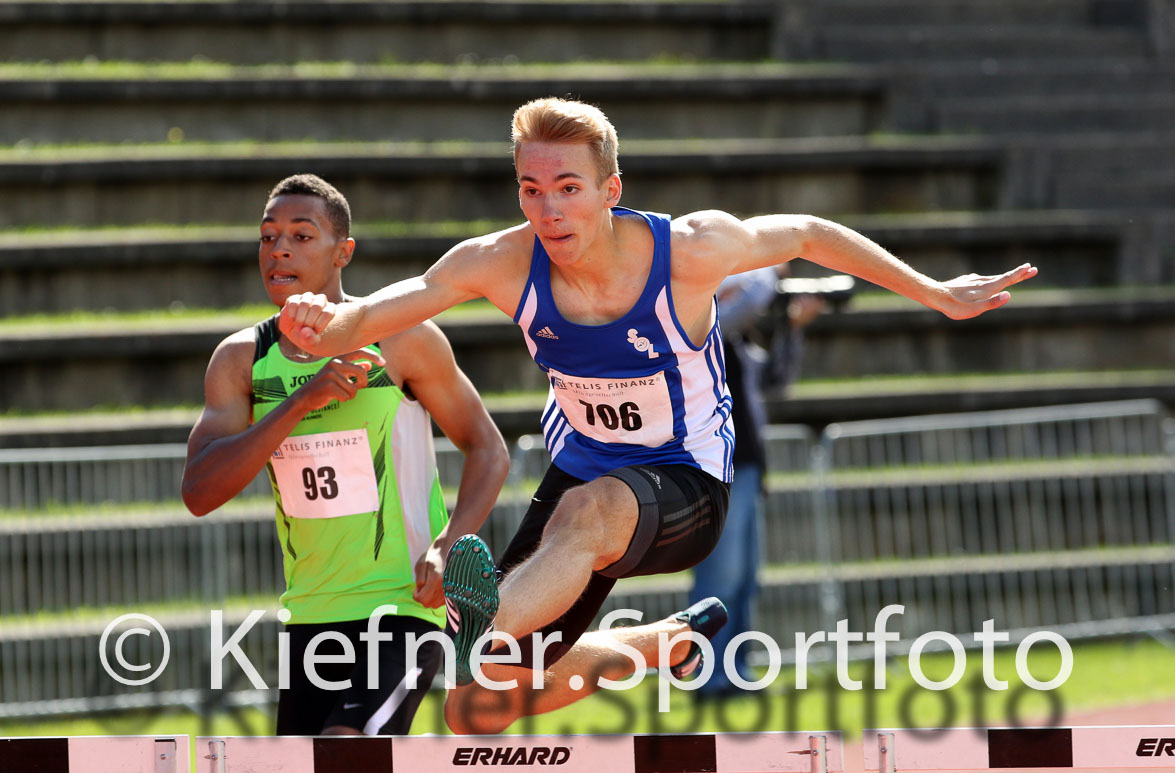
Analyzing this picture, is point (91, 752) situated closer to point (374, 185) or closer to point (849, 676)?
point (849, 676)

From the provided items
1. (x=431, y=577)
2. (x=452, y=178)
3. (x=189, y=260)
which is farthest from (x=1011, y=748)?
(x=452, y=178)

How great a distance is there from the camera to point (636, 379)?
460 cm

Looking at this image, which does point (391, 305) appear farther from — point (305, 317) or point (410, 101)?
point (410, 101)

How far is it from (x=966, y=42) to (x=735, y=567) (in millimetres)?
8246

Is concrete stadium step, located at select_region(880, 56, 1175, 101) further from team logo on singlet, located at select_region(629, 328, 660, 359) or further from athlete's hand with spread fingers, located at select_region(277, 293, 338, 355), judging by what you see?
athlete's hand with spread fingers, located at select_region(277, 293, 338, 355)

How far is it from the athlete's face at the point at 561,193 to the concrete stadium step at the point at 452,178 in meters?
8.12

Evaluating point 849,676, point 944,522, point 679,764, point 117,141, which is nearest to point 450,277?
point 679,764

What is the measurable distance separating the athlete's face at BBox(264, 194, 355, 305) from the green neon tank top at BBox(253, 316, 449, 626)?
26 centimetres

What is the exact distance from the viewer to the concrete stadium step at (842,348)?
36.1 feet

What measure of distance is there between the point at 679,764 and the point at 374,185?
9.05 meters

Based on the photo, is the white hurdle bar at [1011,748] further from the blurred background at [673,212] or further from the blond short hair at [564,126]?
the blurred background at [673,212]

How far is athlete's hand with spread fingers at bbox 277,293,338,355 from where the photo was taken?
4.27 meters

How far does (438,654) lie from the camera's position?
4902mm

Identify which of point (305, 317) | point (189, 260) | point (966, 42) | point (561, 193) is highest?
point (966, 42)
